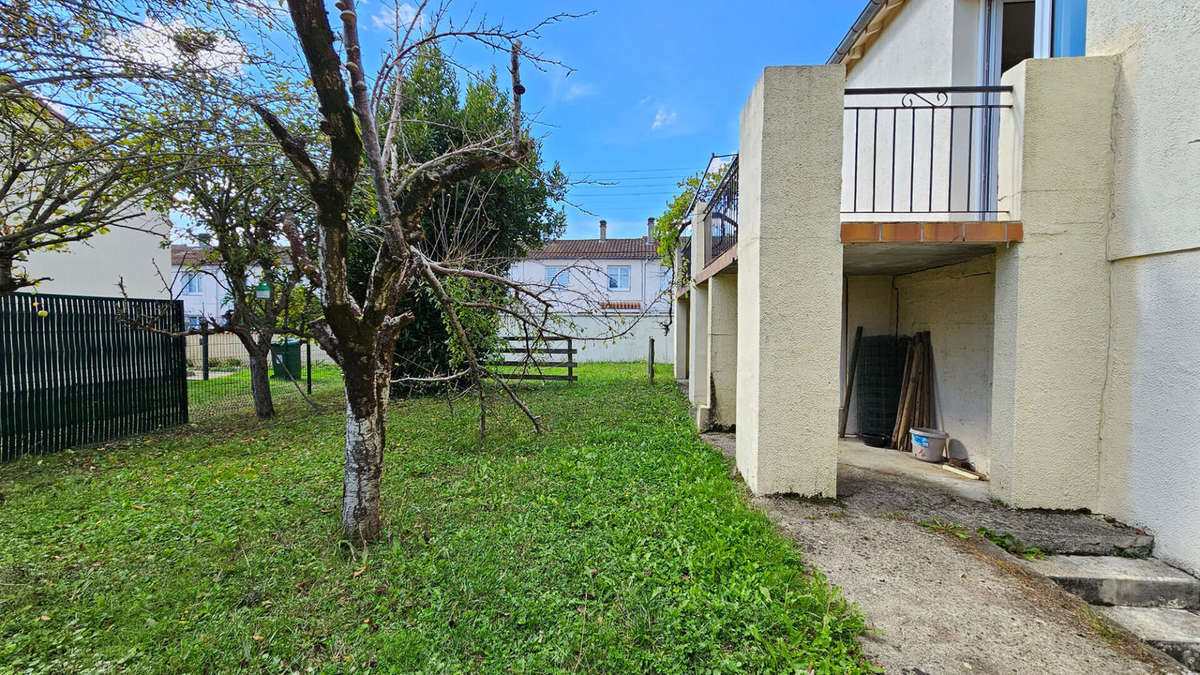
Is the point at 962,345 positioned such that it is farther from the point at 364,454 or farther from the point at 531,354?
the point at 364,454

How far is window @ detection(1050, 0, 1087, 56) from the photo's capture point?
12.7 feet

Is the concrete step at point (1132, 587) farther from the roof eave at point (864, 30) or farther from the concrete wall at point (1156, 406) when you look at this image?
the roof eave at point (864, 30)

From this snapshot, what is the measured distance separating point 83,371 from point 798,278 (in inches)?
337

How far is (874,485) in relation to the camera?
14.0ft

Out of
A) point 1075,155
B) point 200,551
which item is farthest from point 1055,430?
point 200,551

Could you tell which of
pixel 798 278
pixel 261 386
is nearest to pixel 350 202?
pixel 798 278

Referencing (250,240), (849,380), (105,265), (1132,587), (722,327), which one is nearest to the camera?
(1132,587)

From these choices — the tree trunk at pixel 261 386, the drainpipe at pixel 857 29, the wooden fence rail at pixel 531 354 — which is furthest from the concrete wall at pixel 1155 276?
the tree trunk at pixel 261 386

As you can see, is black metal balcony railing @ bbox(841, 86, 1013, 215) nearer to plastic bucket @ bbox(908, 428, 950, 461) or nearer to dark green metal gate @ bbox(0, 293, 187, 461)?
plastic bucket @ bbox(908, 428, 950, 461)

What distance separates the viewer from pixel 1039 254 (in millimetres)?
→ 3557

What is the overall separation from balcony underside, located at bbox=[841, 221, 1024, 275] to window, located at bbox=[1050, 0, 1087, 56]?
1658 millimetres

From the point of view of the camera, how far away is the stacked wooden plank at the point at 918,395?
18.2ft

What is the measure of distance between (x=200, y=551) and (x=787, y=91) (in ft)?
17.4

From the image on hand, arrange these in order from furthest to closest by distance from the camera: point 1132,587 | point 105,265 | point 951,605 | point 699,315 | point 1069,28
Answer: point 105,265 < point 699,315 < point 1069,28 < point 1132,587 < point 951,605
